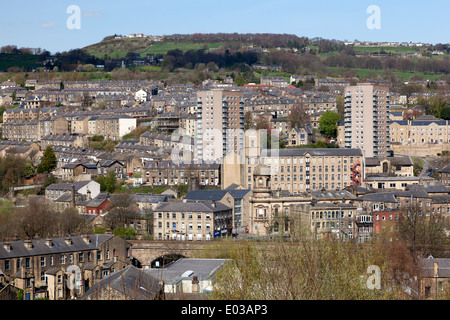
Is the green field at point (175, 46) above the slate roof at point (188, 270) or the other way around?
above

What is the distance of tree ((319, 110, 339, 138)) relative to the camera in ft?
229

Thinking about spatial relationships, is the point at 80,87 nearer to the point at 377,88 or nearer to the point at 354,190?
the point at 377,88

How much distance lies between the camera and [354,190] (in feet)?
163

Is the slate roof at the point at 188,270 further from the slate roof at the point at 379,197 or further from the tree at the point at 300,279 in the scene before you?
the slate roof at the point at 379,197

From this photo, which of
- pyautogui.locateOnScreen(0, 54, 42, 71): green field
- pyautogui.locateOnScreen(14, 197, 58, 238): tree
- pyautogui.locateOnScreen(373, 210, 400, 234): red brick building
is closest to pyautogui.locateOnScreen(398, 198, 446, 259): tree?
pyautogui.locateOnScreen(373, 210, 400, 234): red brick building

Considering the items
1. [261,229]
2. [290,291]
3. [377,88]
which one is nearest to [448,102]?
[377,88]

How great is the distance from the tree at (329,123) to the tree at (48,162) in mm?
22661

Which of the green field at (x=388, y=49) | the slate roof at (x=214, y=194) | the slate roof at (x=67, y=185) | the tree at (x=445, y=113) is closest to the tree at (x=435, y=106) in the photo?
the tree at (x=445, y=113)

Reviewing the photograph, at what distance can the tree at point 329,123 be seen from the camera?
69688 mm

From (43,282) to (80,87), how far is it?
236 feet

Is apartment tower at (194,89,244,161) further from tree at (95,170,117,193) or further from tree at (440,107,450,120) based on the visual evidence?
tree at (440,107,450,120)

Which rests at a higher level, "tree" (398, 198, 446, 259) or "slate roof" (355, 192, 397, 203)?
"slate roof" (355, 192, 397, 203)

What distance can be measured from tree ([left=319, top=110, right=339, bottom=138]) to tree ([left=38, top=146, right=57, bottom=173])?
22661 millimetres

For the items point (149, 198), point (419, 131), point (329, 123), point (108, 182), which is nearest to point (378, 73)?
point (419, 131)
